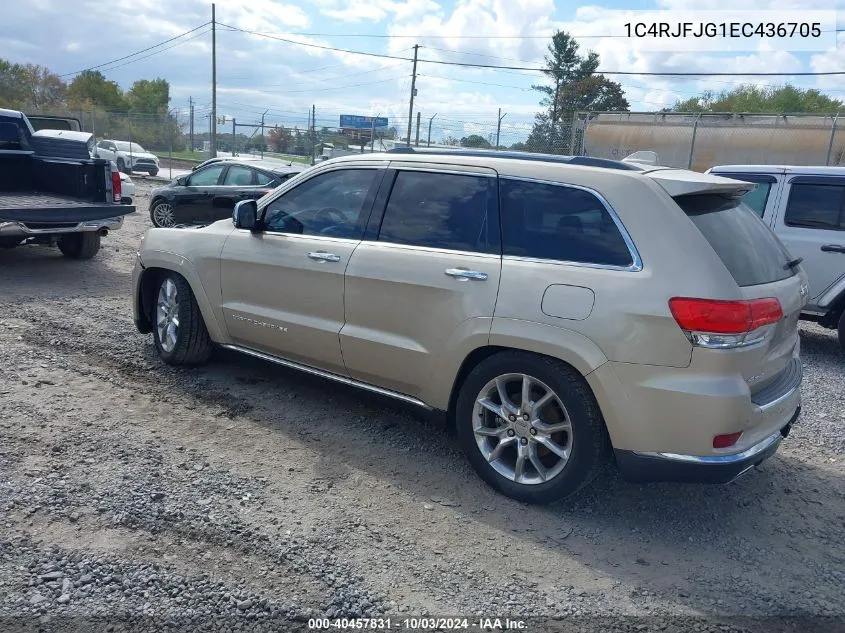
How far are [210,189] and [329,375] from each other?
9337 millimetres

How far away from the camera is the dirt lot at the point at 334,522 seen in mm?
3016

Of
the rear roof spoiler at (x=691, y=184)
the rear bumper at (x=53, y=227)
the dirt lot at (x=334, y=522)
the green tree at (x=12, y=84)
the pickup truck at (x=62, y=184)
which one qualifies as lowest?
the dirt lot at (x=334, y=522)

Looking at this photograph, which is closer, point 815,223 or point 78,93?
point 815,223

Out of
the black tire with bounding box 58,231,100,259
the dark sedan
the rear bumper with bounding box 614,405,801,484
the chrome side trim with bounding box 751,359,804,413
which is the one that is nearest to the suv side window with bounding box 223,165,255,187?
the dark sedan

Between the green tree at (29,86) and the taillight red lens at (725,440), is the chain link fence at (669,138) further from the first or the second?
the green tree at (29,86)

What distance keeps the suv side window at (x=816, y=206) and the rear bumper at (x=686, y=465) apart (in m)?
4.74

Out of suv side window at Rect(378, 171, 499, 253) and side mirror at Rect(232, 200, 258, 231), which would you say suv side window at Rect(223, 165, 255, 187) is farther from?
suv side window at Rect(378, 171, 499, 253)

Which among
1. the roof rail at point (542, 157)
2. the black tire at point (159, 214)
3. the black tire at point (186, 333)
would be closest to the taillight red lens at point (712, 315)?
the roof rail at point (542, 157)

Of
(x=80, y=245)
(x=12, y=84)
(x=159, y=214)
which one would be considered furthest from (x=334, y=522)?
(x=12, y=84)

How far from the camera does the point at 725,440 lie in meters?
3.33

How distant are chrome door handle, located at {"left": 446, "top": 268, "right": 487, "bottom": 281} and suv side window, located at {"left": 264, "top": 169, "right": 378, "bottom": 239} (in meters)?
0.79

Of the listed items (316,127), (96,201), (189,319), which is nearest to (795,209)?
(189,319)

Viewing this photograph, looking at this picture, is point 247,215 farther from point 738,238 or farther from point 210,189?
point 210,189

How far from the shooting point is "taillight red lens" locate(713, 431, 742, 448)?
10.9ft
